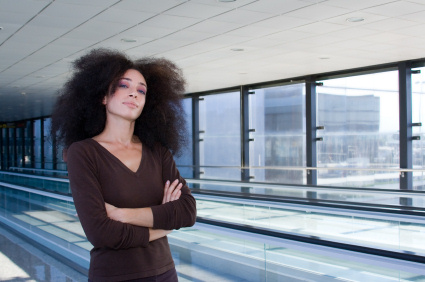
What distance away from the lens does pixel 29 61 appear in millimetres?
10914

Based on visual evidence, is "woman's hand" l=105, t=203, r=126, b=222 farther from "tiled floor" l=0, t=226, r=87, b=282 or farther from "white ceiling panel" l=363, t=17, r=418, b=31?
"white ceiling panel" l=363, t=17, r=418, b=31

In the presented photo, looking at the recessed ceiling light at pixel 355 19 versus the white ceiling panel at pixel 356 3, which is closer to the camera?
the white ceiling panel at pixel 356 3

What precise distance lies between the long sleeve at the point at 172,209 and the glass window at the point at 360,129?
10384 mm

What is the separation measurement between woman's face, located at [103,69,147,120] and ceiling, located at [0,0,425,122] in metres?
2.95

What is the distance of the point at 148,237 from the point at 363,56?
32.9ft

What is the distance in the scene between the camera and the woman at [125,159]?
172 centimetres

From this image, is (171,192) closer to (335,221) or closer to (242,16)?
(335,221)

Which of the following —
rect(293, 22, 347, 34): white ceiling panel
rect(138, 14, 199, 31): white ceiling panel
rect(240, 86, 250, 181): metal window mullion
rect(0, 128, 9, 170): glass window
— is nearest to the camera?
rect(138, 14, 199, 31): white ceiling panel

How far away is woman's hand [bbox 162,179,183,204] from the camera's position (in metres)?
1.87

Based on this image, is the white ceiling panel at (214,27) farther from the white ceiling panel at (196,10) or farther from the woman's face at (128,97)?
the woman's face at (128,97)

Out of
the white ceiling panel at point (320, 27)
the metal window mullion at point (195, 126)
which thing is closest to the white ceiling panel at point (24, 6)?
the white ceiling panel at point (320, 27)

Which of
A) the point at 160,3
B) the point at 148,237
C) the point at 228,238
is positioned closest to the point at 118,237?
the point at 148,237

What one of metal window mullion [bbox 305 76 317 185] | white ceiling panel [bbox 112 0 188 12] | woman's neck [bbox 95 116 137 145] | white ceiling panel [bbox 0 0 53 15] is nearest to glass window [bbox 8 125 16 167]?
metal window mullion [bbox 305 76 317 185]

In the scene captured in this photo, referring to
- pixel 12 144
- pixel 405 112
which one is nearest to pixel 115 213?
pixel 405 112
